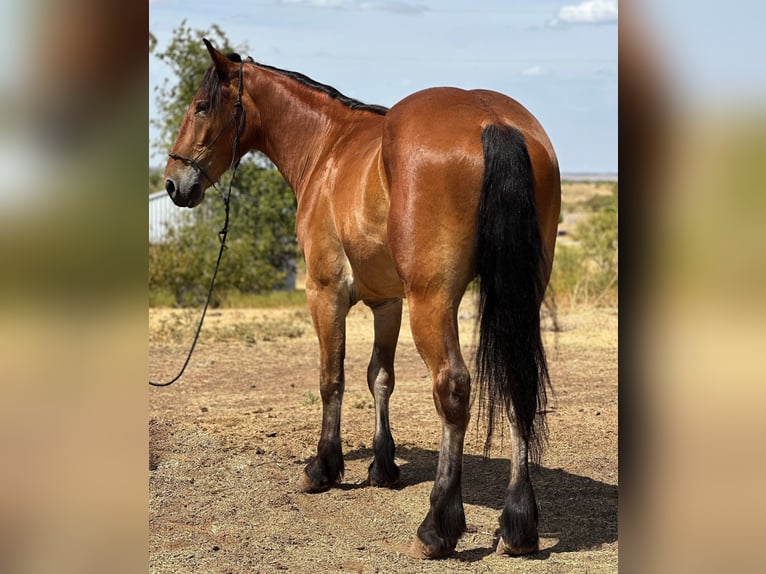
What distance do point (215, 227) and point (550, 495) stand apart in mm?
10693

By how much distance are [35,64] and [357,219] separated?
3.29 m

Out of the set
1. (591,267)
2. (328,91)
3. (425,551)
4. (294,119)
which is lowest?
(425,551)

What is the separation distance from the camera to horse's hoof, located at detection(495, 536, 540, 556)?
4.00 metres

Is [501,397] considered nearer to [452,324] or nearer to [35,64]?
[452,324]

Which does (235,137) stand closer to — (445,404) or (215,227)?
(445,404)

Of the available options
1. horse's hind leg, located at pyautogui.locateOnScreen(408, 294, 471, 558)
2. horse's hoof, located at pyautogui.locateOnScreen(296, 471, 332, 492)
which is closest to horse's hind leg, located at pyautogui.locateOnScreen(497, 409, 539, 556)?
horse's hind leg, located at pyautogui.locateOnScreen(408, 294, 471, 558)

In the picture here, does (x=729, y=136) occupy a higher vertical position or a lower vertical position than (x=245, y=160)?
lower

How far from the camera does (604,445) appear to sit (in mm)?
6168

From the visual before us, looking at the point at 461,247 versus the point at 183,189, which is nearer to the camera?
the point at 461,247

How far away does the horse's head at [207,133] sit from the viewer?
5.38m

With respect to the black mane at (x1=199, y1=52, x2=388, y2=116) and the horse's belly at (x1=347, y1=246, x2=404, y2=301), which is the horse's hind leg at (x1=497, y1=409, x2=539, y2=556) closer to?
the horse's belly at (x1=347, y1=246, x2=404, y2=301)

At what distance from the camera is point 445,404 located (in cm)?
390

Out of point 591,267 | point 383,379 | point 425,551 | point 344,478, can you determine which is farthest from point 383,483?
point 591,267

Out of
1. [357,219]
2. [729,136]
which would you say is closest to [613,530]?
[357,219]
